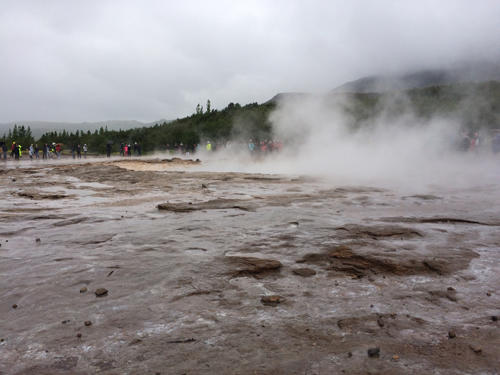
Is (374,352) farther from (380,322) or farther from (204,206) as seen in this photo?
(204,206)

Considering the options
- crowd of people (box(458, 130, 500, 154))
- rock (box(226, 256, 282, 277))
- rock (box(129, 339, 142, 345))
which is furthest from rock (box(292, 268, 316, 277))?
crowd of people (box(458, 130, 500, 154))

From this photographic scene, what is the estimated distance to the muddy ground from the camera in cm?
158

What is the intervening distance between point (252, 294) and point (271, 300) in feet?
0.53

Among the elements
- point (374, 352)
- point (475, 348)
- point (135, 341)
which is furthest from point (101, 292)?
→ point (475, 348)

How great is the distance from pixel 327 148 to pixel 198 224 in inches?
617

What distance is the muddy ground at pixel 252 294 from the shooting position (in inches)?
62.1

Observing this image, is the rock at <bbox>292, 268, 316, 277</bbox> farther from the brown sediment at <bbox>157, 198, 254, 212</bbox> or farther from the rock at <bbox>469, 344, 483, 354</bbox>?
the brown sediment at <bbox>157, 198, 254, 212</bbox>

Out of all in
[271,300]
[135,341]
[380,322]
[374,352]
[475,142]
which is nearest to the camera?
[374,352]

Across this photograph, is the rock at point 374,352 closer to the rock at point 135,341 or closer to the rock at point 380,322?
the rock at point 380,322

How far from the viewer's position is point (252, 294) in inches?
88.9

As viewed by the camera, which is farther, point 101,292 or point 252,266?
point 252,266

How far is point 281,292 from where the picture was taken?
2271 mm

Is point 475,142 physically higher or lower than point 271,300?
higher

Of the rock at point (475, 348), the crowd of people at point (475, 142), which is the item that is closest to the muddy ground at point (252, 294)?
the rock at point (475, 348)
